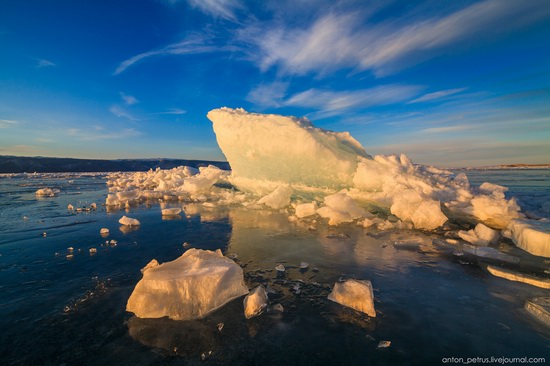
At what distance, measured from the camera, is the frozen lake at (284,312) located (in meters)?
2.04

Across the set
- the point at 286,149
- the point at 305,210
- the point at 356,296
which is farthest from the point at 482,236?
the point at 286,149

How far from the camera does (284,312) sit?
263 cm

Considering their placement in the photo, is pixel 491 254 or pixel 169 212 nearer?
pixel 491 254

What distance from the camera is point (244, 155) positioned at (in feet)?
36.9

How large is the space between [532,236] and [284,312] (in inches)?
185

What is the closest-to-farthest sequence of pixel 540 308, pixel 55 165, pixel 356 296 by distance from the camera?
1. pixel 540 308
2. pixel 356 296
3. pixel 55 165

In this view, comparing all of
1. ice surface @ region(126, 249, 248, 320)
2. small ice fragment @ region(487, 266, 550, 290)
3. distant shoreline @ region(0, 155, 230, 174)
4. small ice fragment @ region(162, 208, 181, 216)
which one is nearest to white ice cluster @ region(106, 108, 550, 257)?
small ice fragment @ region(487, 266, 550, 290)

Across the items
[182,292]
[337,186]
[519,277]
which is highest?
[337,186]

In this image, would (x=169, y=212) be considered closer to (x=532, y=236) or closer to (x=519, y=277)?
(x=519, y=277)

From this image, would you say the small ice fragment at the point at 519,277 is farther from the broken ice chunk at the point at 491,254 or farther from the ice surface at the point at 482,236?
the ice surface at the point at 482,236

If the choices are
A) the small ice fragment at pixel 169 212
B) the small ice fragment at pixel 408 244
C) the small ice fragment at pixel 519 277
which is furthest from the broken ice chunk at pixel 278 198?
the small ice fragment at pixel 519 277

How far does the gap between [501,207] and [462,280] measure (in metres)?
3.59

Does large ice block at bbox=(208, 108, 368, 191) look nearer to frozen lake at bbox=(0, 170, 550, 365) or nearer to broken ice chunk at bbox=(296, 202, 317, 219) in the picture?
broken ice chunk at bbox=(296, 202, 317, 219)

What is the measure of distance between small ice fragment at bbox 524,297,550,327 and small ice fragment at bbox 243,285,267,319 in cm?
268
